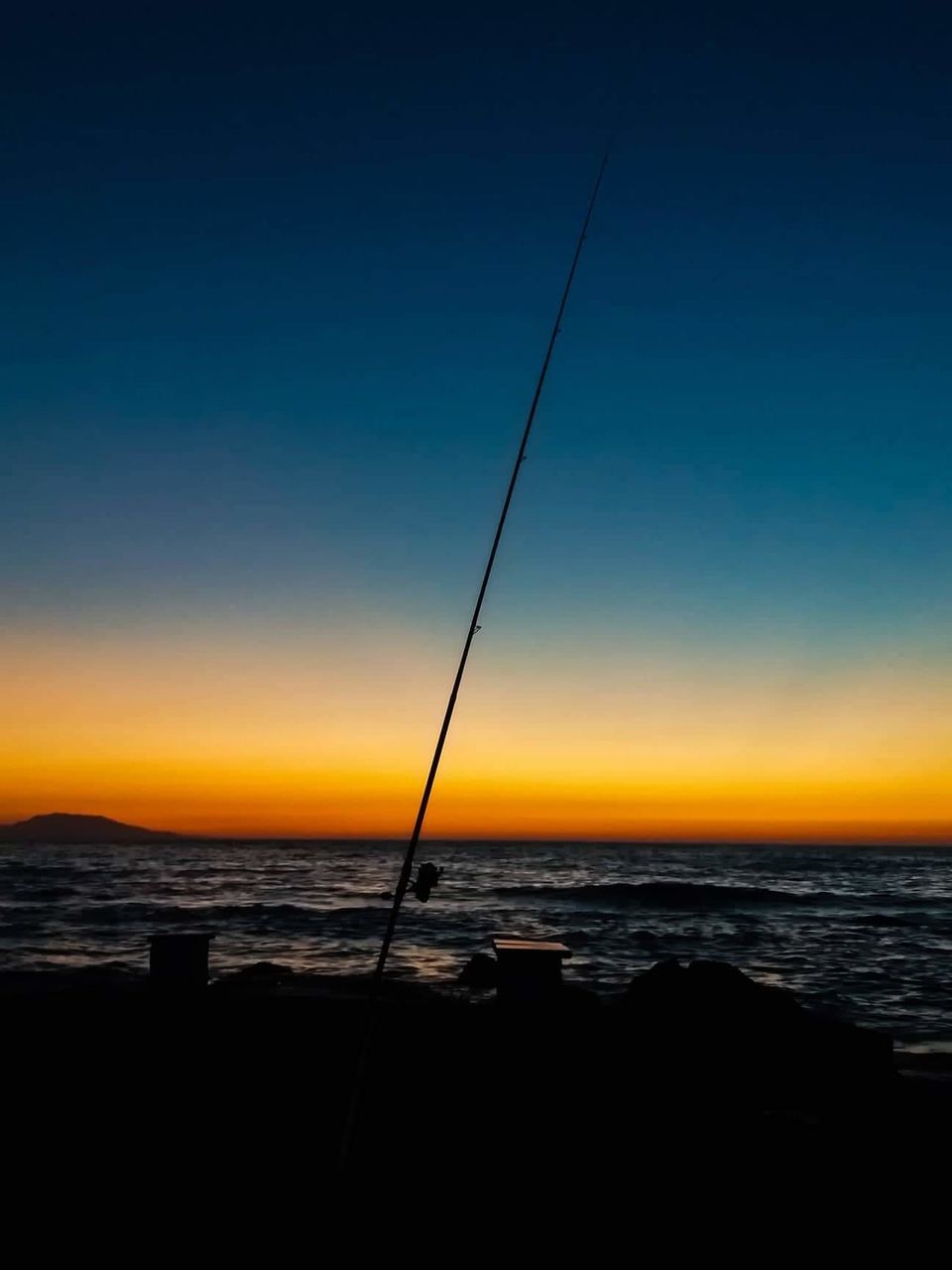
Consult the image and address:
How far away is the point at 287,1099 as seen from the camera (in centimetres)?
798

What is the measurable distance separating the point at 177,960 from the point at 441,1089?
15.0 ft

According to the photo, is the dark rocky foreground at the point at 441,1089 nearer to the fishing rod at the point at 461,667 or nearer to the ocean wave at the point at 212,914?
the fishing rod at the point at 461,667

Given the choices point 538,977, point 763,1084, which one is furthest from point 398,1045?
point 763,1084

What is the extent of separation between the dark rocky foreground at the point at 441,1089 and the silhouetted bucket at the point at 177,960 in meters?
0.22

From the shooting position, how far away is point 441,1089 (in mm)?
8312

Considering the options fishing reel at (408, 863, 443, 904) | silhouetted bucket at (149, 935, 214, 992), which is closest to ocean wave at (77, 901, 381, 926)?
silhouetted bucket at (149, 935, 214, 992)

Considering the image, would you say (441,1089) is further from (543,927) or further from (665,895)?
(665,895)

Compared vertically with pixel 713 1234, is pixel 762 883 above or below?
below

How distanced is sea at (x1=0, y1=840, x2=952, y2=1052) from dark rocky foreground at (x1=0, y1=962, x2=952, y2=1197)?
2.17 meters

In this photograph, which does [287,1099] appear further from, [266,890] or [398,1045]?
[266,890]

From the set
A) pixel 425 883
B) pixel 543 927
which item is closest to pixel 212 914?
pixel 543 927

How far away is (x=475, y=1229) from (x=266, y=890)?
49.2 m

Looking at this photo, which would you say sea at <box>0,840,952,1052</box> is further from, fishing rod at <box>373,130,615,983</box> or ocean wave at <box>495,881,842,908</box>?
fishing rod at <box>373,130,615,983</box>

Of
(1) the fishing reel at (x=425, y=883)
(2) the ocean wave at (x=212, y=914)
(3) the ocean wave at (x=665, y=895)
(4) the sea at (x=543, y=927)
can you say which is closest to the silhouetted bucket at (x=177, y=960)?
(4) the sea at (x=543, y=927)
